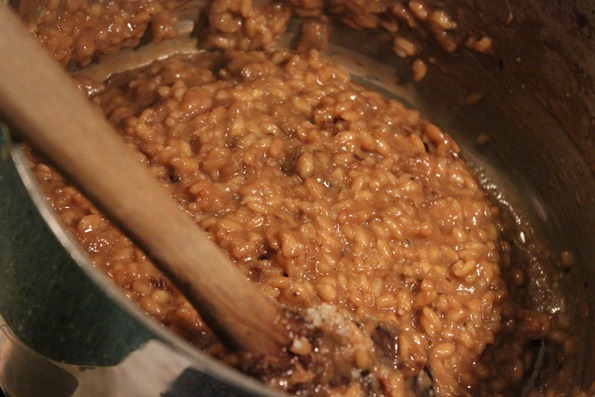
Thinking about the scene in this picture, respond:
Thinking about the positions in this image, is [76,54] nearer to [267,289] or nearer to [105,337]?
[267,289]

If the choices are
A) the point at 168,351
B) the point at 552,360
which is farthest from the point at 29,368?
the point at 552,360

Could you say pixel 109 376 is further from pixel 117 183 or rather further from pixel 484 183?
pixel 484 183

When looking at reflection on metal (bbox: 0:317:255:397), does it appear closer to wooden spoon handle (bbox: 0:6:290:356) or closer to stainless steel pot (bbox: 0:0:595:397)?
stainless steel pot (bbox: 0:0:595:397)

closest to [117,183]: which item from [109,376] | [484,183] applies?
[109,376]

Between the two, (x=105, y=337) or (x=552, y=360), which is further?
(x=552, y=360)

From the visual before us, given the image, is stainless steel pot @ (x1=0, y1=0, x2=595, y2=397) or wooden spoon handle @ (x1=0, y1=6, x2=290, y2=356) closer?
wooden spoon handle @ (x1=0, y1=6, x2=290, y2=356)

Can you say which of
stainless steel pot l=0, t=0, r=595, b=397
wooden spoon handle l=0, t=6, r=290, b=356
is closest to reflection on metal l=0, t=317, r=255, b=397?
stainless steel pot l=0, t=0, r=595, b=397
